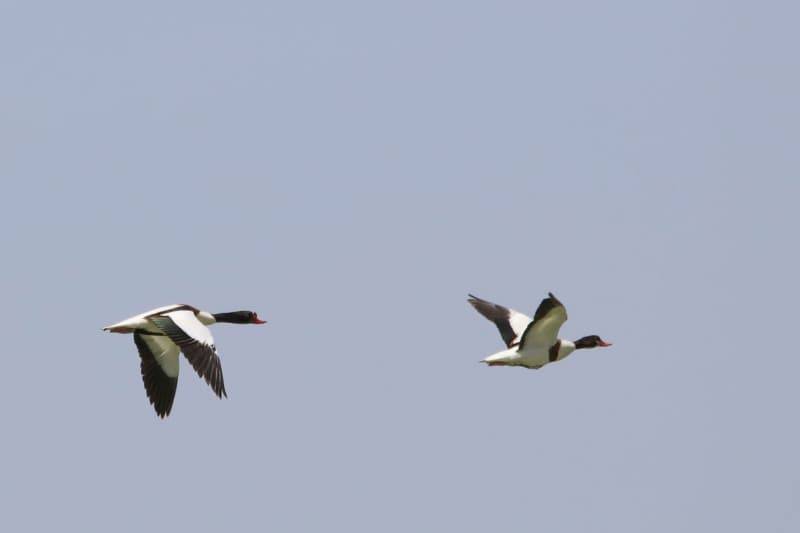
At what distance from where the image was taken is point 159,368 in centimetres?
3189

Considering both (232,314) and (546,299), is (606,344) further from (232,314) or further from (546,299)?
(232,314)

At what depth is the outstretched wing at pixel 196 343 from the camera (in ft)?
→ 94.5

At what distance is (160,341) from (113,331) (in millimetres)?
991

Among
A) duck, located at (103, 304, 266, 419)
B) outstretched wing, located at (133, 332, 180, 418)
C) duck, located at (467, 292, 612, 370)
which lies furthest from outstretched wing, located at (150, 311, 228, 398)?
duck, located at (467, 292, 612, 370)

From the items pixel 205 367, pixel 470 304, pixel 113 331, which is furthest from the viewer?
pixel 470 304

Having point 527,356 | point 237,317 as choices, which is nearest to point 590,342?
point 527,356

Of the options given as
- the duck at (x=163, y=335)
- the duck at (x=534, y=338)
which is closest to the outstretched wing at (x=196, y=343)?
the duck at (x=163, y=335)

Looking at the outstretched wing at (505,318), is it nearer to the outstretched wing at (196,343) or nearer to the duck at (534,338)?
the duck at (534,338)

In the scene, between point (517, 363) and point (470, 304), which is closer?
point (517, 363)

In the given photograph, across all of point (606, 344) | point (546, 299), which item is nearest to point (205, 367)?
point (546, 299)

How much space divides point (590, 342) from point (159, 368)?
7.17 metres

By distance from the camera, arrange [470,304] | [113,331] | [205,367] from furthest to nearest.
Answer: [470,304], [113,331], [205,367]

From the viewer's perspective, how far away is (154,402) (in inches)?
1248

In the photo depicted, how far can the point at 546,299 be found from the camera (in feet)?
95.2
